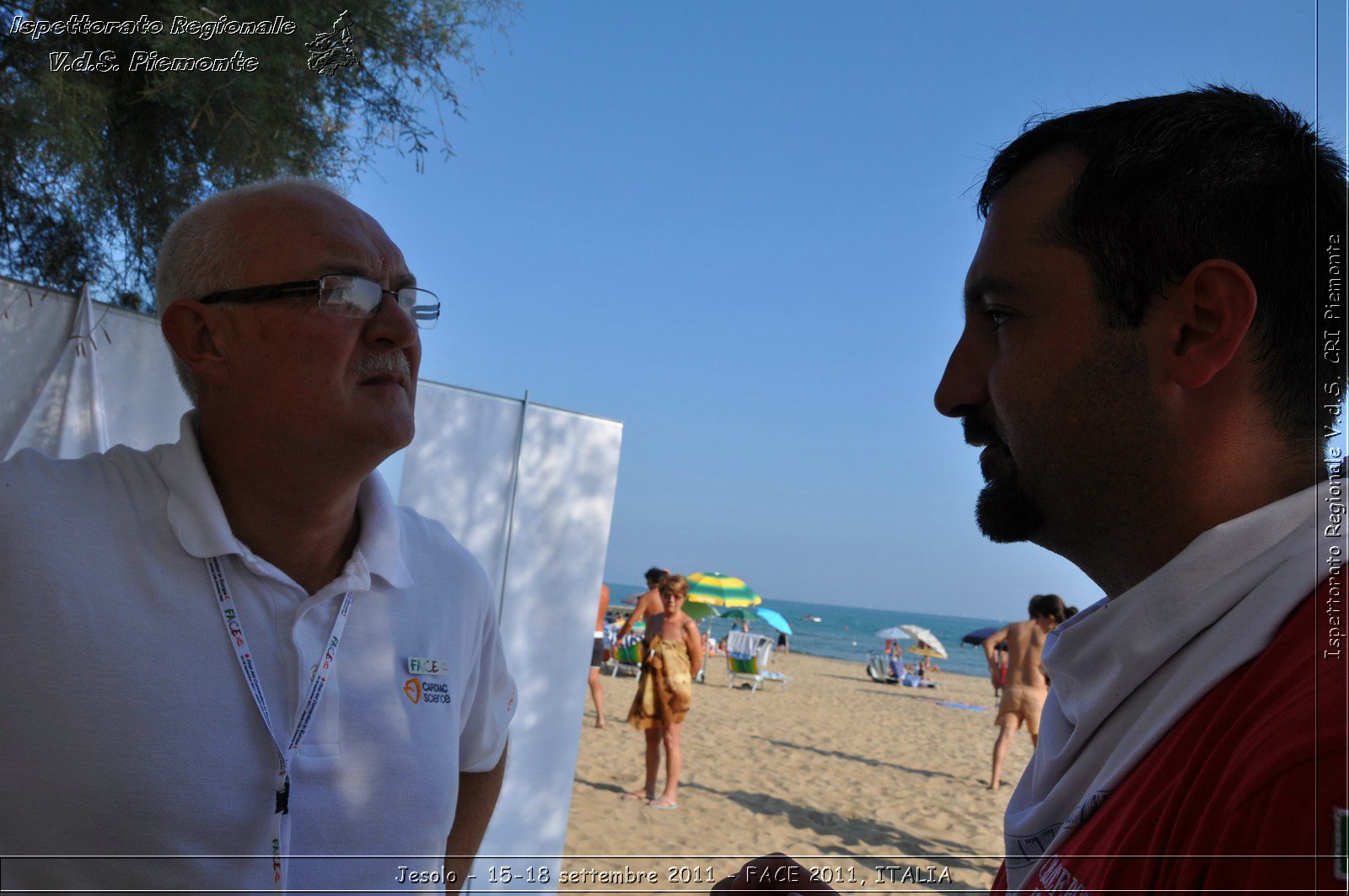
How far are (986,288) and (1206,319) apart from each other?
26 centimetres

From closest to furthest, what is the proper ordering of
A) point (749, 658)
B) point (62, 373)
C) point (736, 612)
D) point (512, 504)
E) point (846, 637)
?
point (62, 373) → point (512, 504) → point (749, 658) → point (736, 612) → point (846, 637)

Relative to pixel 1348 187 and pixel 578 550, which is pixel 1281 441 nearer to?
pixel 1348 187

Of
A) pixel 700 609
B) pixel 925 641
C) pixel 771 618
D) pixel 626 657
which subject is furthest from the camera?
pixel 925 641

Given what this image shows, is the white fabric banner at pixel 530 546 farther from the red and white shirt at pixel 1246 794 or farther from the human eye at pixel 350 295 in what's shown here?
the red and white shirt at pixel 1246 794

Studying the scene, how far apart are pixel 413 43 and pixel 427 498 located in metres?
2.46

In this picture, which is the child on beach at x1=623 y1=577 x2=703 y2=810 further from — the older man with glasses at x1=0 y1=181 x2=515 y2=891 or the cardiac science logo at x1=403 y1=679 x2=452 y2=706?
the cardiac science logo at x1=403 y1=679 x2=452 y2=706

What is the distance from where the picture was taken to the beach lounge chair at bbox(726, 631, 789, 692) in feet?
66.6

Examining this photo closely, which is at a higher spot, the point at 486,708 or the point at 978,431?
the point at 978,431

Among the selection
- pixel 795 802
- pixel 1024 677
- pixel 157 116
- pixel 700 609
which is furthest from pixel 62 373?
pixel 700 609

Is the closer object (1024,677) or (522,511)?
(522,511)

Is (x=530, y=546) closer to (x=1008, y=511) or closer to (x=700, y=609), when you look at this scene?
(x=1008, y=511)

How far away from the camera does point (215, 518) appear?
1.56 m

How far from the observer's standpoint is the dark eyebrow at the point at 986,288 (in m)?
1.11

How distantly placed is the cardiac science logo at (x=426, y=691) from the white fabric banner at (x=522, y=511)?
99.7 inches
